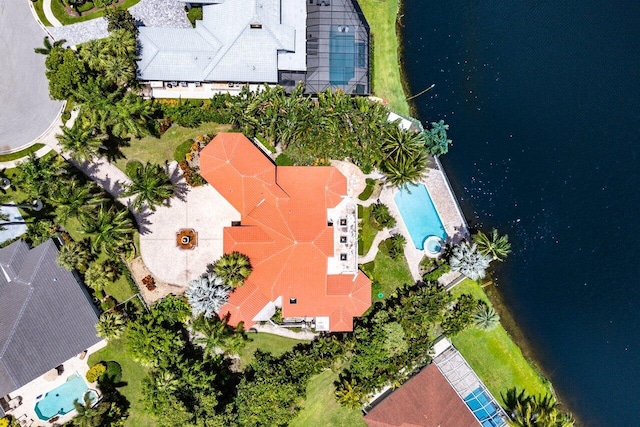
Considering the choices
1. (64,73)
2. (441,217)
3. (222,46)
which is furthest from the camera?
(441,217)

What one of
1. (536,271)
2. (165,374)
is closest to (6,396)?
(165,374)

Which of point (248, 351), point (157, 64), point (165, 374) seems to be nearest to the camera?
point (165, 374)

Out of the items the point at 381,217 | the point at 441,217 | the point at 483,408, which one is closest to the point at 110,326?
the point at 381,217

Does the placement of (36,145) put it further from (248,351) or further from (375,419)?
(375,419)

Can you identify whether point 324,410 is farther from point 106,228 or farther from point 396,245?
point 106,228

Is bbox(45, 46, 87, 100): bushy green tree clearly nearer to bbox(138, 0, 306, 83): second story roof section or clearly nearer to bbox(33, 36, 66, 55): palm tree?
bbox(33, 36, 66, 55): palm tree

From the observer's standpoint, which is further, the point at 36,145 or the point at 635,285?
the point at 635,285

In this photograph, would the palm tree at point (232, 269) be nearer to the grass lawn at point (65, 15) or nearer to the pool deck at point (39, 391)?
the pool deck at point (39, 391)
